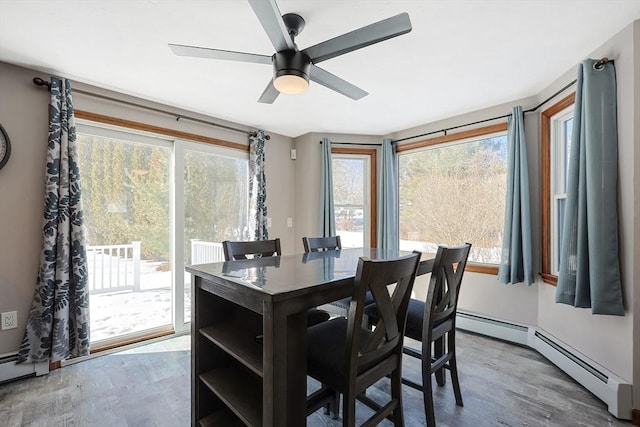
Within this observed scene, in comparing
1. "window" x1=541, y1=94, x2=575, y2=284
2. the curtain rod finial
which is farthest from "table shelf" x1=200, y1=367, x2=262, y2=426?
"window" x1=541, y1=94, x2=575, y2=284

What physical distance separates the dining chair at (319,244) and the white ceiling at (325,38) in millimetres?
1326

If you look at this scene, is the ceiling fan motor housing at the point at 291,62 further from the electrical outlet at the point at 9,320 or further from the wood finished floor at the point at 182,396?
the electrical outlet at the point at 9,320

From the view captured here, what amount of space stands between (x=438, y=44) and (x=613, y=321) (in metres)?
2.14

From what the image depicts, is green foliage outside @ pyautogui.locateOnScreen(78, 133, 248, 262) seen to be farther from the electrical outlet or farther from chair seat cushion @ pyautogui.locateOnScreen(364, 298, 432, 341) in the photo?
chair seat cushion @ pyautogui.locateOnScreen(364, 298, 432, 341)

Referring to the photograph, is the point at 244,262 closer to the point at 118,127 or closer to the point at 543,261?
the point at 118,127

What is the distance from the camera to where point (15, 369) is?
2193 millimetres

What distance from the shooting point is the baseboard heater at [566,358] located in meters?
1.80

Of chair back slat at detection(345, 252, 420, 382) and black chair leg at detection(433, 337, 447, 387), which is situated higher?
chair back slat at detection(345, 252, 420, 382)

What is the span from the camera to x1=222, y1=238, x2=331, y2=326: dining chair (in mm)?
1875

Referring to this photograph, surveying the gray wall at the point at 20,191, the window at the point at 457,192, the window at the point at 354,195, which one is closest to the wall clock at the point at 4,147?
the gray wall at the point at 20,191

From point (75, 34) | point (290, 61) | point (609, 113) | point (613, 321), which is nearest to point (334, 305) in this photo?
point (290, 61)

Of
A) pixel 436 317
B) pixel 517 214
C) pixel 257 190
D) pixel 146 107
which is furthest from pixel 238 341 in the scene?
pixel 517 214

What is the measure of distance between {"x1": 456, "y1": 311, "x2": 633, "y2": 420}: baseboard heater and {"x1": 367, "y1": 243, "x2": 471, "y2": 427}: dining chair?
2.94 ft

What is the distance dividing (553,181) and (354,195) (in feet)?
7.05
